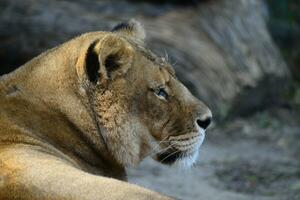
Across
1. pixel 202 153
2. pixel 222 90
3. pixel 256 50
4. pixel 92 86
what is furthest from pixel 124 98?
pixel 256 50

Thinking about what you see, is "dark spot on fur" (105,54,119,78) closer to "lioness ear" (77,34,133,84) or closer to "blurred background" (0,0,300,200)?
"lioness ear" (77,34,133,84)

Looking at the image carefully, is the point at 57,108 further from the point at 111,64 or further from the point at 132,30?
the point at 132,30

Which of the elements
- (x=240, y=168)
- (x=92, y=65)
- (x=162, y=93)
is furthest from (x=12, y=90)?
(x=240, y=168)

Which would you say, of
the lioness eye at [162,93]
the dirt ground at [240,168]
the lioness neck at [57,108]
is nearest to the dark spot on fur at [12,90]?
the lioness neck at [57,108]

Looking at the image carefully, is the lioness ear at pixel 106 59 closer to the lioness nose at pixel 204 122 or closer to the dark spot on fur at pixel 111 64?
the dark spot on fur at pixel 111 64

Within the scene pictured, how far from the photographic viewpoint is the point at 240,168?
8703mm

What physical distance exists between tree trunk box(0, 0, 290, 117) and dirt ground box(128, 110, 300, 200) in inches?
19.5

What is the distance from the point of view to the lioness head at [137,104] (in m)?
4.76

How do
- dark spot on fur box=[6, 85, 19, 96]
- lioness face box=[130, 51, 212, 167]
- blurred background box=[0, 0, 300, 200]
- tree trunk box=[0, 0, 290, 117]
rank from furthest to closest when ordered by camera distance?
1. tree trunk box=[0, 0, 290, 117]
2. blurred background box=[0, 0, 300, 200]
3. lioness face box=[130, 51, 212, 167]
4. dark spot on fur box=[6, 85, 19, 96]

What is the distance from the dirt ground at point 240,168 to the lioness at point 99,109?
2357 mm

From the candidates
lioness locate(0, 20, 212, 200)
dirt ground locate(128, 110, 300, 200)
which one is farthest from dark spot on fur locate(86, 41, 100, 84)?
dirt ground locate(128, 110, 300, 200)

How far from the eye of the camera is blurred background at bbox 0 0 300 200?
8.59 m

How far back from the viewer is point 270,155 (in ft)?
30.3

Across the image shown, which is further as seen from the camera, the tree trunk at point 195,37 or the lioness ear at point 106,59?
the tree trunk at point 195,37
